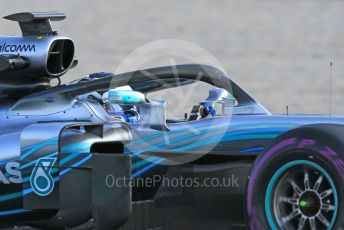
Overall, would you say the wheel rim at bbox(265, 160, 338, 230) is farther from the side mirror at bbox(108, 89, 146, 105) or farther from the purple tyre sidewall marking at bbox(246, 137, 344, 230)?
the side mirror at bbox(108, 89, 146, 105)

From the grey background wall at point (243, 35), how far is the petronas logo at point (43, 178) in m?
7.75

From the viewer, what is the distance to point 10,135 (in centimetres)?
524

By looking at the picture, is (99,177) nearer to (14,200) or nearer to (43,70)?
(14,200)

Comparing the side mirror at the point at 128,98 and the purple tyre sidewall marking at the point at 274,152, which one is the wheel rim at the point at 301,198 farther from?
the side mirror at the point at 128,98

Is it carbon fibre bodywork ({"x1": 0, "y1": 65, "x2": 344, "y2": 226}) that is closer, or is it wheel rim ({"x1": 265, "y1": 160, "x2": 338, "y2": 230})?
wheel rim ({"x1": 265, "y1": 160, "x2": 338, "y2": 230})

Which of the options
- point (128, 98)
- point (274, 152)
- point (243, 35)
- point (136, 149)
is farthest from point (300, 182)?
point (243, 35)

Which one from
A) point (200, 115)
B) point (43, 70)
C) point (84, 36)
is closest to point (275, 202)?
point (200, 115)

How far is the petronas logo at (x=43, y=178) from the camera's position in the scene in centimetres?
496

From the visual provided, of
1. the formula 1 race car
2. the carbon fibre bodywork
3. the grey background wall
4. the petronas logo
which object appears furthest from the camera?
the grey background wall

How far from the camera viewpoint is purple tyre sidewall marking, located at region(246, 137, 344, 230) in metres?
4.03

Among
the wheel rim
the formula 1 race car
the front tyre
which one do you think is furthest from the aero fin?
the wheel rim

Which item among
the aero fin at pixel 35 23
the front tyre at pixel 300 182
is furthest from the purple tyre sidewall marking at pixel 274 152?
the aero fin at pixel 35 23

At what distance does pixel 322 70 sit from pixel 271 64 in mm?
935

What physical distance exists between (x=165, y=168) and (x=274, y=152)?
852mm
